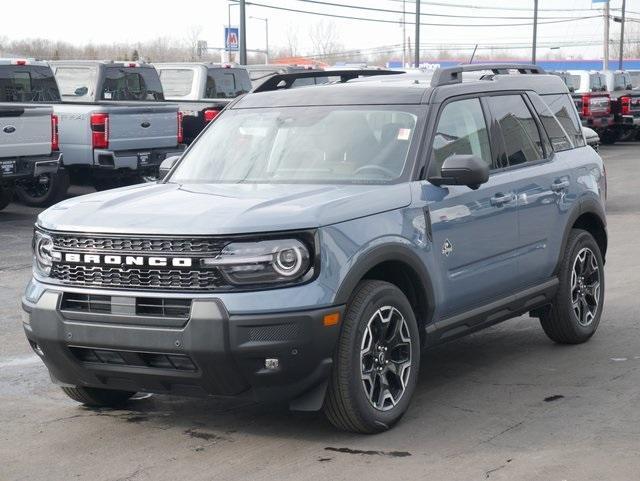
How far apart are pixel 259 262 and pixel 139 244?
59cm

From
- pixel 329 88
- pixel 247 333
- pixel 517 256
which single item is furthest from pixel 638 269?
pixel 247 333

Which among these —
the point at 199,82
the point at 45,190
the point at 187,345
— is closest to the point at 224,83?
the point at 199,82

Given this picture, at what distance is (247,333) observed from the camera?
5.20m

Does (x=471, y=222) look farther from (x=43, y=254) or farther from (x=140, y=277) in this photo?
(x=43, y=254)

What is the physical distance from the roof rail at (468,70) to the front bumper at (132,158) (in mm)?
9725

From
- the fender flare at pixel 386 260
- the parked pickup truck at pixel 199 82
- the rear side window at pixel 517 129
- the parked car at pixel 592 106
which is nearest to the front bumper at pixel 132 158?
the parked pickup truck at pixel 199 82

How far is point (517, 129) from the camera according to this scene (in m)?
7.33

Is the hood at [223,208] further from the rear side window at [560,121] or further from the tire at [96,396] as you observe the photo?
the rear side window at [560,121]

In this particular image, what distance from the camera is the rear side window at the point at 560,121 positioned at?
25.4 ft

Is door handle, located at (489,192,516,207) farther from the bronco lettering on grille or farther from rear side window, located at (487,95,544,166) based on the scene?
the bronco lettering on grille

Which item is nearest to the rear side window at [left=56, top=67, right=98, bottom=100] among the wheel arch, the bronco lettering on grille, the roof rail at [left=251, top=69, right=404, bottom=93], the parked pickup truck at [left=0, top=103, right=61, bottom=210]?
the parked pickup truck at [left=0, top=103, right=61, bottom=210]

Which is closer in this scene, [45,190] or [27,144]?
[27,144]

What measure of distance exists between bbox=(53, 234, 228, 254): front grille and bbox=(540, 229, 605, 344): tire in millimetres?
3088

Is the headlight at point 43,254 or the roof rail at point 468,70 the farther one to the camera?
the roof rail at point 468,70
